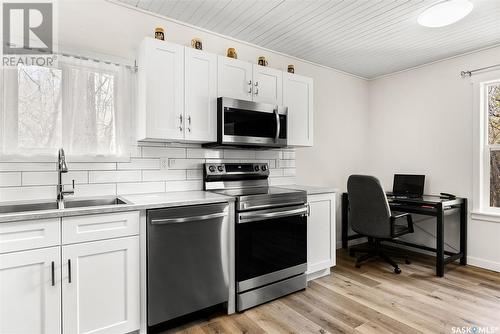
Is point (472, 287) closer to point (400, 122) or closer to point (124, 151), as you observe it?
point (400, 122)

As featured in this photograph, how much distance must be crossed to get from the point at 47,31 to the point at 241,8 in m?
1.45

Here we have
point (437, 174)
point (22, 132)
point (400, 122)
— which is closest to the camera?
point (22, 132)

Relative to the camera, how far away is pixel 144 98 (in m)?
2.22

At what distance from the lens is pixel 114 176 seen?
7.60ft

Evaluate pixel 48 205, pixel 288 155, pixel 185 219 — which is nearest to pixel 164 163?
pixel 185 219

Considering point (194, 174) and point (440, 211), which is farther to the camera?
point (440, 211)

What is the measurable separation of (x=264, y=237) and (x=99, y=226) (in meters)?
1.21

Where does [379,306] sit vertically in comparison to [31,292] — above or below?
below

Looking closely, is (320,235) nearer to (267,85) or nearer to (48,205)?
(267,85)

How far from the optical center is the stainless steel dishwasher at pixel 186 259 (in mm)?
1914

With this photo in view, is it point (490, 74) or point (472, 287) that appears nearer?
point (472, 287)

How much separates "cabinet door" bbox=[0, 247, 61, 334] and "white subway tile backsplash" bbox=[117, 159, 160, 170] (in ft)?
2.84

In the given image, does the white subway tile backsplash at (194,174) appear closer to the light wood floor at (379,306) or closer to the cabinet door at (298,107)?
the cabinet door at (298,107)

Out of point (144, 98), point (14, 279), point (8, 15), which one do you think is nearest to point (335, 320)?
point (14, 279)
